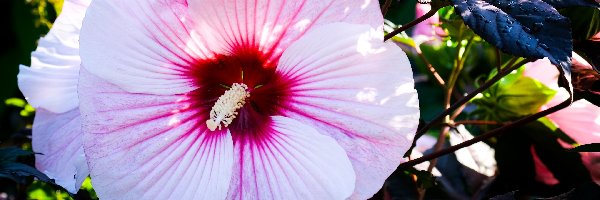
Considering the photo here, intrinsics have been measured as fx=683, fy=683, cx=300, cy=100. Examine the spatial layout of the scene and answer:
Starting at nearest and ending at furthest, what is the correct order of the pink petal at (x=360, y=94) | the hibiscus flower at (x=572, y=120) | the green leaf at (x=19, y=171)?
the pink petal at (x=360, y=94) < the green leaf at (x=19, y=171) < the hibiscus flower at (x=572, y=120)

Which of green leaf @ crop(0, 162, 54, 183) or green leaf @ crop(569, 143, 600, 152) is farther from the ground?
green leaf @ crop(0, 162, 54, 183)

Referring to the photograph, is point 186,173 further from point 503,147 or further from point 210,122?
point 503,147

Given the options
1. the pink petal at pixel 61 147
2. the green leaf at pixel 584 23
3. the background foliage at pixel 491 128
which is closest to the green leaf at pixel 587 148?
the background foliage at pixel 491 128

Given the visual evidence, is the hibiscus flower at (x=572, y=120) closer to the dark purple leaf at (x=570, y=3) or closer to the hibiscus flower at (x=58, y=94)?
the dark purple leaf at (x=570, y=3)

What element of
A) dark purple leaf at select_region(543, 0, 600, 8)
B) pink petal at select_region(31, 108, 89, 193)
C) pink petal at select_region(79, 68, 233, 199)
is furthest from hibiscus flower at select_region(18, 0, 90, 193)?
dark purple leaf at select_region(543, 0, 600, 8)

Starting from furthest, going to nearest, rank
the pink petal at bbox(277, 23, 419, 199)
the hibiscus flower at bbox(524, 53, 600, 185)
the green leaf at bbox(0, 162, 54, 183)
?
the hibiscus flower at bbox(524, 53, 600, 185) → the green leaf at bbox(0, 162, 54, 183) → the pink petal at bbox(277, 23, 419, 199)

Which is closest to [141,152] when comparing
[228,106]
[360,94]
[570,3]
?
[228,106]

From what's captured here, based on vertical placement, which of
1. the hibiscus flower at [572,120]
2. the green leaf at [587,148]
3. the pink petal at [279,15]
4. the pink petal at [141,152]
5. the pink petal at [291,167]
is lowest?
the hibiscus flower at [572,120]

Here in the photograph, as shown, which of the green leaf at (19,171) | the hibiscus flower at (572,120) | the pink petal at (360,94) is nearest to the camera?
the pink petal at (360,94)

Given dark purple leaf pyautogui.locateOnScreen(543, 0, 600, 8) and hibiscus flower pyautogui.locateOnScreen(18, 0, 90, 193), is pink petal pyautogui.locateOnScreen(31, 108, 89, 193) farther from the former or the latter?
dark purple leaf pyautogui.locateOnScreen(543, 0, 600, 8)

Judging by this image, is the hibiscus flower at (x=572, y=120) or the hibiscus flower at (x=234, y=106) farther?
the hibiscus flower at (x=572, y=120)
